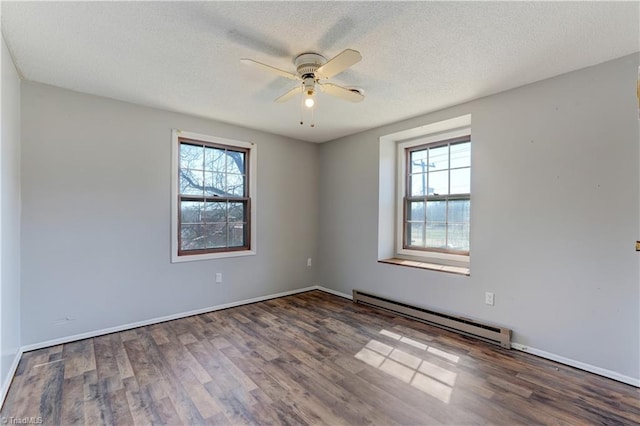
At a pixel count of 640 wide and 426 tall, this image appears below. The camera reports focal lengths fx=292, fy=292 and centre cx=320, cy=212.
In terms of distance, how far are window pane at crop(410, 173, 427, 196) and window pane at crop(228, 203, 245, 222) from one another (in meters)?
2.42

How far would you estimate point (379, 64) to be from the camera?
7.66 ft

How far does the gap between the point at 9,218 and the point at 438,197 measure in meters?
4.19

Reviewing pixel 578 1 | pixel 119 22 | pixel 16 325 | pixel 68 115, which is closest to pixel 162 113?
pixel 68 115

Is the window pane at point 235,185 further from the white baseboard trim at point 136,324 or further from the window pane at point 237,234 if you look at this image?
the white baseboard trim at point 136,324

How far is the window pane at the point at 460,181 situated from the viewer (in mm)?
3495

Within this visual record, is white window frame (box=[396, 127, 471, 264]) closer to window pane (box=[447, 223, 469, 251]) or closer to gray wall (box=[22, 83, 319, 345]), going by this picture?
window pane (box=[447, 223, 469, 251])

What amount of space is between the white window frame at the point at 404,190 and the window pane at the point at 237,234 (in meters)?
2.23

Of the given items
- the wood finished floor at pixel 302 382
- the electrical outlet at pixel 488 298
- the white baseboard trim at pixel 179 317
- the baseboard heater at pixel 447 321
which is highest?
the electrical outlet at pixel 488 298

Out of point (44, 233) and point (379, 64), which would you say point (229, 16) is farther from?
point (44, 233)

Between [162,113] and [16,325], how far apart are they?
95.1 inches

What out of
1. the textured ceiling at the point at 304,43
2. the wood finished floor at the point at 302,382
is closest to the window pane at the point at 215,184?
the textured ceiling at the point at 304,43

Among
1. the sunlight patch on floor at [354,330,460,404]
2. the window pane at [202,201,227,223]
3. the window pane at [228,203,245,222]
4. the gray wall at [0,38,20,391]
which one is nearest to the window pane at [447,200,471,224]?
the sunlight patch on floor at [354,330,460,404]

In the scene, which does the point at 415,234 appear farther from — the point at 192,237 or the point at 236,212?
the point at 192,237

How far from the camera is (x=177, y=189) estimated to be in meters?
3.54
